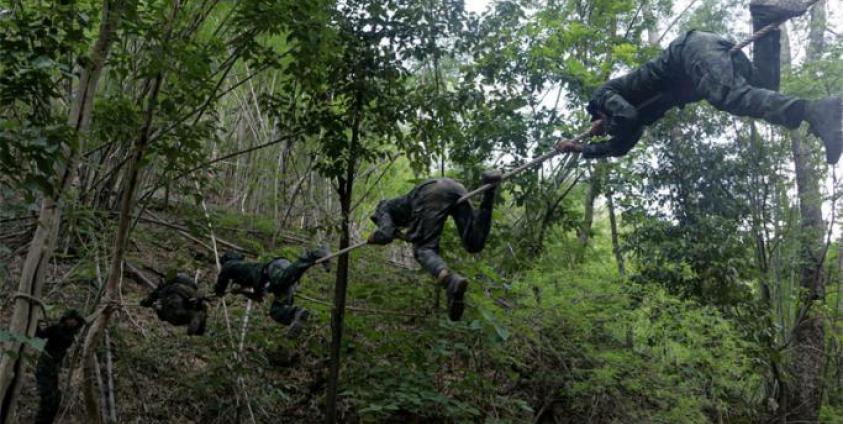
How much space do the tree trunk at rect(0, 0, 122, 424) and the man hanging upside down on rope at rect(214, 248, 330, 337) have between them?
2.73 feet

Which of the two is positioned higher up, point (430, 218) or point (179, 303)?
→ point (430, 218)

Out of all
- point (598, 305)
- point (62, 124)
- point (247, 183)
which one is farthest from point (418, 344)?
point (247, 183)

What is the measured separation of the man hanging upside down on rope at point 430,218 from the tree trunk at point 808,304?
15.9 ft

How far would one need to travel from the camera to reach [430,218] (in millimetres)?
3383

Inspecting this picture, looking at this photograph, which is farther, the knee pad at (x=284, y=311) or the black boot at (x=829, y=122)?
the knee pad at (x=284, y=311)

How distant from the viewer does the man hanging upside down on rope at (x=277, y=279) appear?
3.41m

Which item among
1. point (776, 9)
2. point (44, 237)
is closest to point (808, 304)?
point (776, 9)

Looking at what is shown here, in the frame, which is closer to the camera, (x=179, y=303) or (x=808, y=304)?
(x=179, y=303)

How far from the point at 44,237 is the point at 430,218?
172 centimetres

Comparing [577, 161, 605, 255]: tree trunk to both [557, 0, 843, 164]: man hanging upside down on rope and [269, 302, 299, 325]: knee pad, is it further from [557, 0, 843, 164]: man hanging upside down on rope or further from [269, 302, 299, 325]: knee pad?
[269, 302, 299, 325]: knee pad

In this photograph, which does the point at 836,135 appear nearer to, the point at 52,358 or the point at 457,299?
the point at 457,299

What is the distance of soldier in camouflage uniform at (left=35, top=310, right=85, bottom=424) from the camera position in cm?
339

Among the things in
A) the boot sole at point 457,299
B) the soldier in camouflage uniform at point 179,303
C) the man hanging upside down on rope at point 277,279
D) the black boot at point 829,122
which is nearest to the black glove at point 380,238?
the man hanging upside down on rope at point 277,279

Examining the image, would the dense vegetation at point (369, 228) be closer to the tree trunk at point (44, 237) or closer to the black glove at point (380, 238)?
the tree trunk at point (44, 237)
